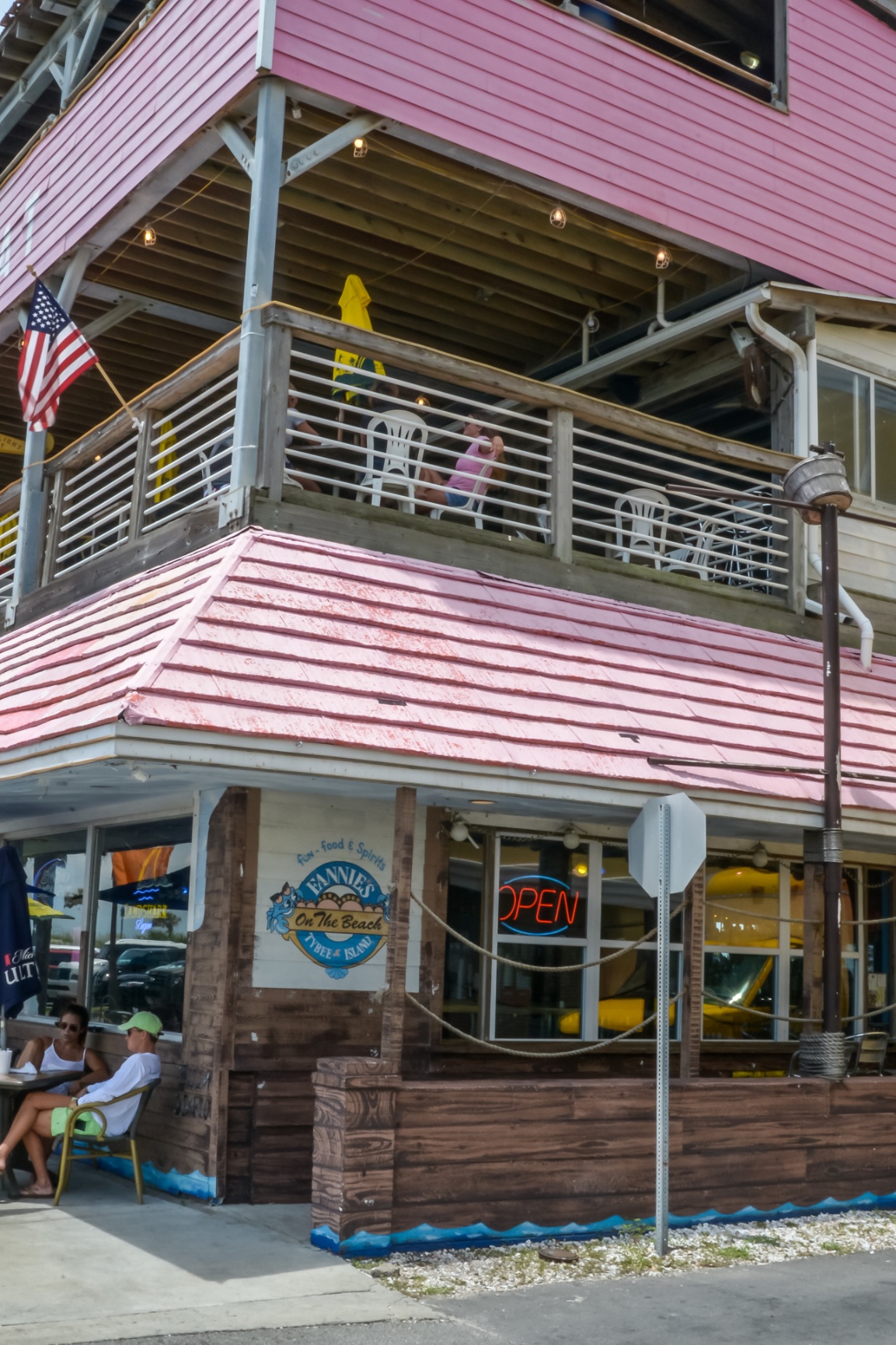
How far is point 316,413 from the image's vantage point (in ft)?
43.7

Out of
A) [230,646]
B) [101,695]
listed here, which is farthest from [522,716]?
[101,695]

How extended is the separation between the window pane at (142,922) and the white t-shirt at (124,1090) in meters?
0.59

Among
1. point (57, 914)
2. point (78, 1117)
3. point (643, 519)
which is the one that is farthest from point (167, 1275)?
point (643, 519)

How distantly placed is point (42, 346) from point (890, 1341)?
8.70 m

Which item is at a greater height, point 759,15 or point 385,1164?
point 759,15

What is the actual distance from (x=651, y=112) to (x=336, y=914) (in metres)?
6.94

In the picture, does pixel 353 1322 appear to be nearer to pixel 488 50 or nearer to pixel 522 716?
pixel 522 716

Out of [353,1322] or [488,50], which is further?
[488,50]

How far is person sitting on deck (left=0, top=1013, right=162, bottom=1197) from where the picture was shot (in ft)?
25.9

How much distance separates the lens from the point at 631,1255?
7.14 meters

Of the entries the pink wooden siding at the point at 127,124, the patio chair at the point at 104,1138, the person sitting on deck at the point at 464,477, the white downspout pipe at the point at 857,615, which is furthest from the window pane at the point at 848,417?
the patio chair at the point at 104,1138

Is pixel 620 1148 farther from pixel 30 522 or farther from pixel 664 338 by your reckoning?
pixel 30 522

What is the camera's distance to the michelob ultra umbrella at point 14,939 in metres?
9.58

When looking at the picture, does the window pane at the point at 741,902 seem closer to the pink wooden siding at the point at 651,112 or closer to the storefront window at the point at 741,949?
the storefront window at the point at 741,949
